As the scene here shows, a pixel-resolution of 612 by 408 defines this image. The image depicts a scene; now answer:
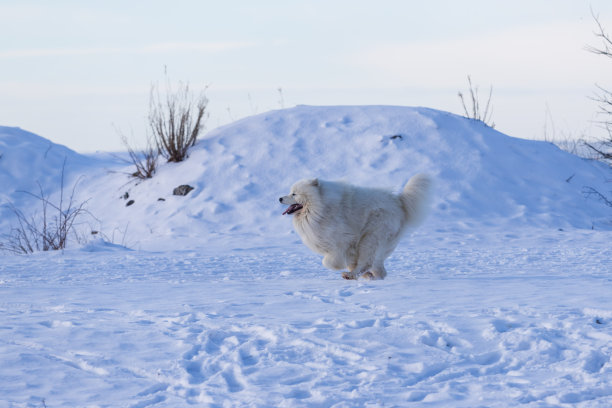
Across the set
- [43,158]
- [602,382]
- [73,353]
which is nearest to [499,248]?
[602,382]

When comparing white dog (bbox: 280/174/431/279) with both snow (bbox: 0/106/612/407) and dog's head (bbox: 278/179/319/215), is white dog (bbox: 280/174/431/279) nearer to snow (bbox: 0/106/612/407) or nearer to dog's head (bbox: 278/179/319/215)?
dog's head (bbox: 278/179/319/215)

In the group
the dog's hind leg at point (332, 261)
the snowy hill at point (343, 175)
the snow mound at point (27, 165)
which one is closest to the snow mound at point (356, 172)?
the snowy hill at point (343, 175)

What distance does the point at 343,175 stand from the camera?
38.8ft

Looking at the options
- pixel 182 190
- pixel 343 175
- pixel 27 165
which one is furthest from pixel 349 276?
pixel 27 165

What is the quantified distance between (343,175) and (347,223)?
551 centimetres

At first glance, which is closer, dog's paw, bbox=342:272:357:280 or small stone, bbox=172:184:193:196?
dog's paw, bbox=342:272:357:280

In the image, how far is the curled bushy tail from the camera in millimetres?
6652

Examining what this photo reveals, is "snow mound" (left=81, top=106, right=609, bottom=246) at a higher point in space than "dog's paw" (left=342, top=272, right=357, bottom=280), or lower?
higher

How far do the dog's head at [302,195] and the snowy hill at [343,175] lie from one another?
3.15m

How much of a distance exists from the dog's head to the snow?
2.33 feet

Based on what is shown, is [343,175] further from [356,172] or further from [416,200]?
[416,200]

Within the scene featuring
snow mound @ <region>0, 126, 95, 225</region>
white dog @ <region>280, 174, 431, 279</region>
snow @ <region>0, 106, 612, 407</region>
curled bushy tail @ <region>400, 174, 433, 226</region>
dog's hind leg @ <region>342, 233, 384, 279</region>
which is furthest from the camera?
snow mound @ <region>0, 126, 95, 225</region>

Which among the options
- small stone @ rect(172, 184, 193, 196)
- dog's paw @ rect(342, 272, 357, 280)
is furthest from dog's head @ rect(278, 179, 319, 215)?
small stone @ rect(172, 184, 193, 196)

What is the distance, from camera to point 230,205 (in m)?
11.4
